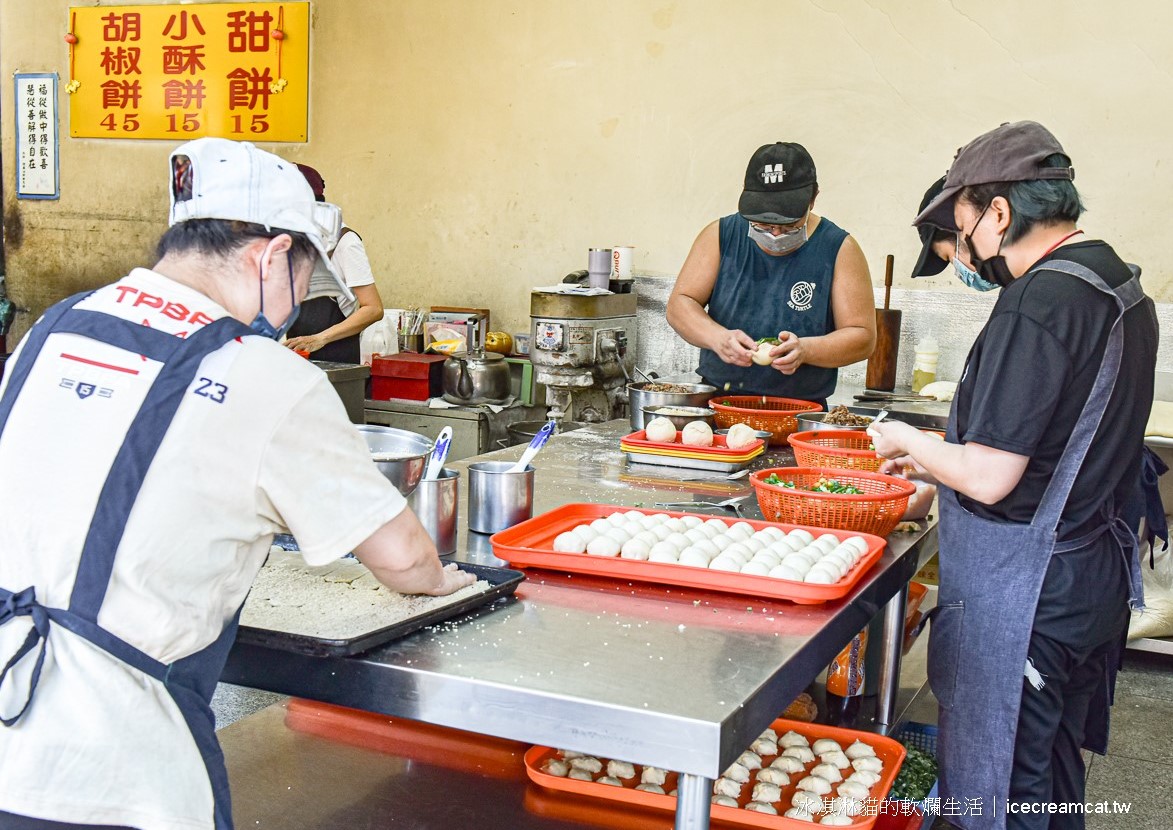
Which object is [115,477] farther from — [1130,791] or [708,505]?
[1130,791]

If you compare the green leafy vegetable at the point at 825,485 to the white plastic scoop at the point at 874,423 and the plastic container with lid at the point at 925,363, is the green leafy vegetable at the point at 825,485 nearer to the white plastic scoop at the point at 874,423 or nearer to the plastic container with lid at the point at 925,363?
the white plastic scoop at the point at 874,423

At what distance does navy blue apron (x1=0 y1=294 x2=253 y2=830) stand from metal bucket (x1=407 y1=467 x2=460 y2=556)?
0.71m

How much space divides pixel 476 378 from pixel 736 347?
7.04ft

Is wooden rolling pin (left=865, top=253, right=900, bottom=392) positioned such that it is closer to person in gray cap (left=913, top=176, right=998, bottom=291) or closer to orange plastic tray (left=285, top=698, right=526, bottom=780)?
person in gray cap (left=913, top=176, right=998, bottom=291)

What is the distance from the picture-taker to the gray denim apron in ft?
6.74

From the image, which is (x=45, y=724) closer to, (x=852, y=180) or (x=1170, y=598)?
(x=1170, y=598)

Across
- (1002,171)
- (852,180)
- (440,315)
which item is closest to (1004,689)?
(1002,171)

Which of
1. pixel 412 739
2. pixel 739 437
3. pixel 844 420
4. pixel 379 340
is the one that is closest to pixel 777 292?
pixel 844 420

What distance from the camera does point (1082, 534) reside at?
2109 millimetres

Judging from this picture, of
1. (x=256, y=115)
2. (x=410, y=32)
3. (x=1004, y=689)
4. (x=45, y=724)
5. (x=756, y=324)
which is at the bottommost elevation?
(x=1004, y=689)

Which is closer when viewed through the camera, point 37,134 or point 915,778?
point 915,778

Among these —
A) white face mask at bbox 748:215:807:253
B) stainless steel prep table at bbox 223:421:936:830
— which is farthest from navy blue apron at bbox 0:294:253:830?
white face mask at bbox 748:215:807:253

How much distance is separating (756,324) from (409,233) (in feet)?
10.1

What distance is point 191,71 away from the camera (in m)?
6.65
